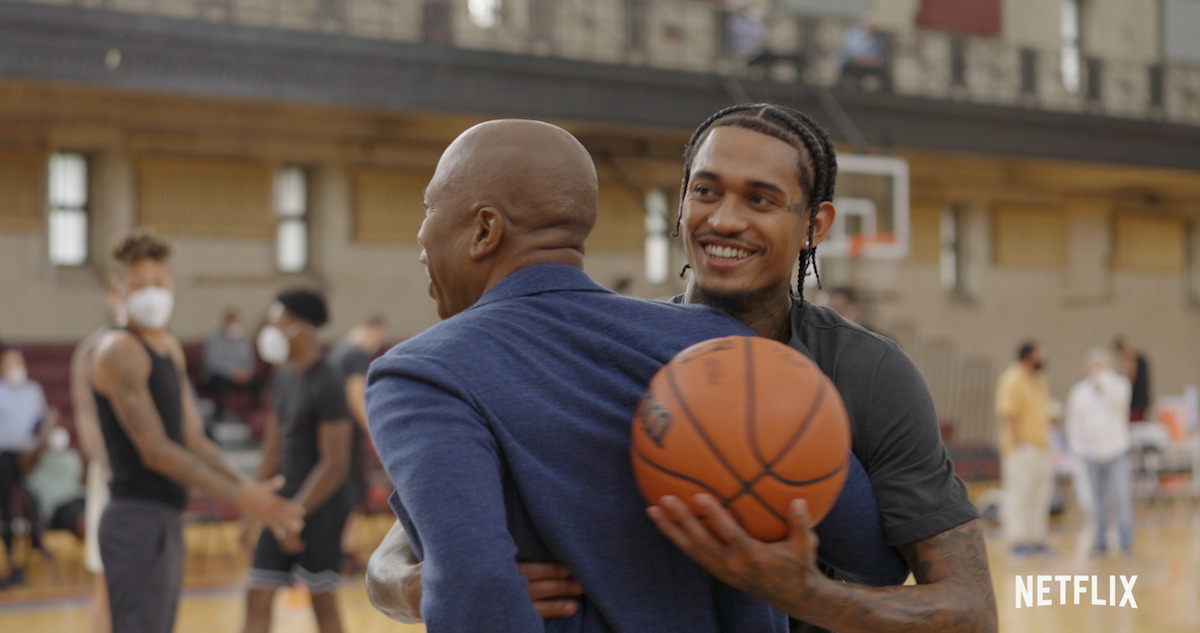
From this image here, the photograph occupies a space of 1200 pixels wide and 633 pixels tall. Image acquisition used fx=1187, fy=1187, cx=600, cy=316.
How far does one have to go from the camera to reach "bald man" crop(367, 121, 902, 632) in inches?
51.7

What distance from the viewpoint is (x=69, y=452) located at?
9.28 m

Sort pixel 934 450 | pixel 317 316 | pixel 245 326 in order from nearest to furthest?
1. pixel 934 450
2. pixel 317 316
3. pixel 245 326

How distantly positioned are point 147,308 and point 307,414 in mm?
1008

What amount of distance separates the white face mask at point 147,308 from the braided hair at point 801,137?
274 centimetres

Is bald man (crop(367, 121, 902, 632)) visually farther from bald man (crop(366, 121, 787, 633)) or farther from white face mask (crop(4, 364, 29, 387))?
white face mask (crop(4, 364, 29, 387))

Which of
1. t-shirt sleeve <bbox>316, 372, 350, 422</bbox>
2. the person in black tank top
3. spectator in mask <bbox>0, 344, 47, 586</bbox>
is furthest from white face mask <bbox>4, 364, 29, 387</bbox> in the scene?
the person in black tank top

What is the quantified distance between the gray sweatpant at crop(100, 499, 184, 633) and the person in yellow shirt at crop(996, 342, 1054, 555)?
7047 millimetres

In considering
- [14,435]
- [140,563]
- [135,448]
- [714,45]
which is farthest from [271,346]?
[140,563]

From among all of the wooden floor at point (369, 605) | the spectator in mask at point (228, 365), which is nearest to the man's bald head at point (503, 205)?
the wooden floor at point (369, 605)

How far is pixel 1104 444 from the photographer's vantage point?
9.44m

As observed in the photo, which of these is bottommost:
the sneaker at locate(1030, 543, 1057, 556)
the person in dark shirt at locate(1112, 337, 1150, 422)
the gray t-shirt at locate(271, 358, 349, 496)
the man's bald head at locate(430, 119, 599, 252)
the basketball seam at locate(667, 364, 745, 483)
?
the sneaker at locate(1030, 543, 1057, 556)

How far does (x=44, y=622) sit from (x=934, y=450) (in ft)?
20.8

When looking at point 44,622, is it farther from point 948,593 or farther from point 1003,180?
point 1003,180

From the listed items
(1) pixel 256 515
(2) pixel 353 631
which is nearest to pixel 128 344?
(1) pixel 256 515
